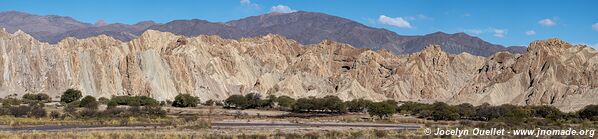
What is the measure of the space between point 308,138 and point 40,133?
15895mm

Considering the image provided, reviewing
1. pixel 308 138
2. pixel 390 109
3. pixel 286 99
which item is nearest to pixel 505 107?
pixel 390 109

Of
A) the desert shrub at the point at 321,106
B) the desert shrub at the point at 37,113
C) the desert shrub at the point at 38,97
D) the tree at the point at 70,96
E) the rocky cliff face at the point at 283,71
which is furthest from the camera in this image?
the rocky cliff face at the point at 283,71

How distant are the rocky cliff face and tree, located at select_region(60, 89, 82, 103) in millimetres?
6340

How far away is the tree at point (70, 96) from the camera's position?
9769cm

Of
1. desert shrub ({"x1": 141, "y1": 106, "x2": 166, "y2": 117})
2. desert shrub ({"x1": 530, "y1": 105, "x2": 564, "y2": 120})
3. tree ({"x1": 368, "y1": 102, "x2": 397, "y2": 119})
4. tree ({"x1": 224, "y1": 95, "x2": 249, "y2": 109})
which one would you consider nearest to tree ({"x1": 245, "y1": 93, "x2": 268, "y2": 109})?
tree ({"x1": 224, "y1": 95, "x2": 249, "y2": 109})

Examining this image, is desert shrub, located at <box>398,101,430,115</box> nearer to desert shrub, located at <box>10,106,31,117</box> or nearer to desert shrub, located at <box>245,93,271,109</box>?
desert shrub, located at <box>245,93,271,109</box>

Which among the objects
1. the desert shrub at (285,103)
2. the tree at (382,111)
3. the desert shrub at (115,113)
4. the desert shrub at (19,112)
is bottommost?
the tree at (382,111)

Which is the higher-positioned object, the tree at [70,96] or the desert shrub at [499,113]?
the tree at [70,96]

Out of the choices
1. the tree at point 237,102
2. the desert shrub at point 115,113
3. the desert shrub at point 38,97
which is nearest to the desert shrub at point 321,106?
the tree at point 237,102

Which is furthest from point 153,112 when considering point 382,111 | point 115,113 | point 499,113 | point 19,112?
point 499,113

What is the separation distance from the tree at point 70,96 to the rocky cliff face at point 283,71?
6.34 meters

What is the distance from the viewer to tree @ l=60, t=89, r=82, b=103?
320ft

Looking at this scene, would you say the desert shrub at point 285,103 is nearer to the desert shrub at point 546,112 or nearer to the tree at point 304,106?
the tree at point 304,106

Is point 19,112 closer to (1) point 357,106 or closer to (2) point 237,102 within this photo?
(2) point 237,102
